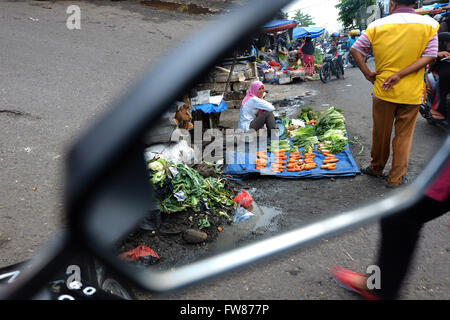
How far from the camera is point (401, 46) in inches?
124

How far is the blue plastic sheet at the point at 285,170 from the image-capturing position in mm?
4219

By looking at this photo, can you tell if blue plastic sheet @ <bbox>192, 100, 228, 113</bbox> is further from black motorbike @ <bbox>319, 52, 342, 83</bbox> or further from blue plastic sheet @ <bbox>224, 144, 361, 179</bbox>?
black motorbike @ <bbox>319, 52, 342, 83</bbox>

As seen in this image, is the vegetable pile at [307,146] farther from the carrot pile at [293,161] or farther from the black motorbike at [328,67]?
the black motorbike at [328,67]

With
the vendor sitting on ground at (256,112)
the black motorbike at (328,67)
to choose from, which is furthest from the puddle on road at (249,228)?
the black motorbike at (328,67)

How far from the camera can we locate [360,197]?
3.62 metres

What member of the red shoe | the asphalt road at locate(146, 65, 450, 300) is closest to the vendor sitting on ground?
the asphalt road at locate(146, 65, 450, 300)

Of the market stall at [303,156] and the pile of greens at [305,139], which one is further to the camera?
the pile of greens at [305,139]

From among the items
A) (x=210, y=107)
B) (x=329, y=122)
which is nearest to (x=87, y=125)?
(x=210, y=107)

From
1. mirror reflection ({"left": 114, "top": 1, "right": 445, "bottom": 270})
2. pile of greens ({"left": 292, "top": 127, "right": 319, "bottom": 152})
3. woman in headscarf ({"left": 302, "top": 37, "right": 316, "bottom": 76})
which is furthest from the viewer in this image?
woman in headscarf ({"left": 302, "top": 37, "right": 316, "bottom": 76})

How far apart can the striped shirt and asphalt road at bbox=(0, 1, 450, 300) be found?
72 centimetres

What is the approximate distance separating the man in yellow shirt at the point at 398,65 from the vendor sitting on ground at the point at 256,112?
2460 mm

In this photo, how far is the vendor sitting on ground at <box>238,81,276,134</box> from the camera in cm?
593

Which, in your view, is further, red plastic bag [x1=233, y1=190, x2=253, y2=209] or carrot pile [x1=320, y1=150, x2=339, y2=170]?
carrot pile [x1=320, y1=150, x2=339, y2=170]
